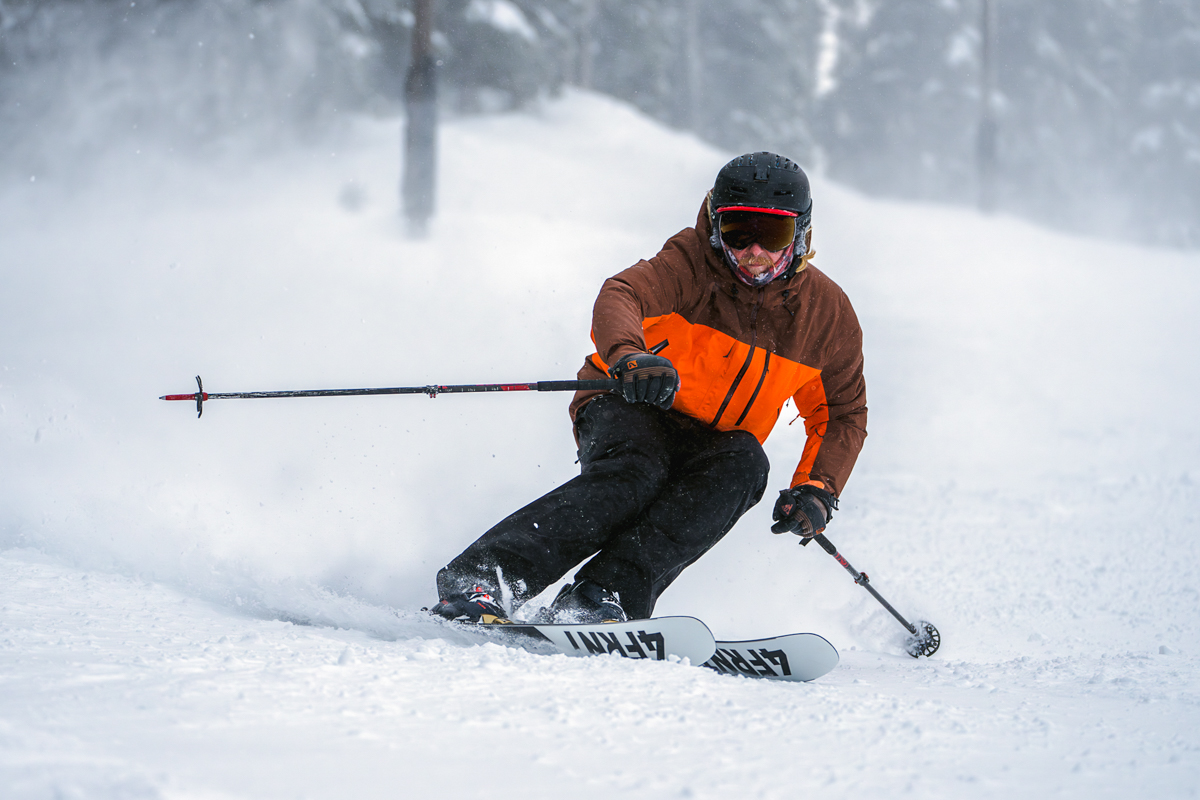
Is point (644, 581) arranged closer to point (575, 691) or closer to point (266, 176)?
point (575, 691)

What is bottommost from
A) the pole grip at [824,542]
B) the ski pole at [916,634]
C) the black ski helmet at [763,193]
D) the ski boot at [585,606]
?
the ski pole at [916,634]

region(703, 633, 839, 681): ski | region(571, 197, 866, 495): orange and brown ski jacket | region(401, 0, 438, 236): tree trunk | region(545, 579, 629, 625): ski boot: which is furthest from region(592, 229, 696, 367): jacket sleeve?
region(401, 0, 438, 236): tree trunk

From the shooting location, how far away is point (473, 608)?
2.51m

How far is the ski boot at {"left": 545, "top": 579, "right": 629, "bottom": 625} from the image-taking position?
2627mm

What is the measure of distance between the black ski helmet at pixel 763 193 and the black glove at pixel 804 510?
28.8 inches

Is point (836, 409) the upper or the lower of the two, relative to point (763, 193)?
lower

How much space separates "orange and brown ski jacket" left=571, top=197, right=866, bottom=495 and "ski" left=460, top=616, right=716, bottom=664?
845 millimetres

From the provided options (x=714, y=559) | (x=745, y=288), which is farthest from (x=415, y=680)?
(x=714, y=559)

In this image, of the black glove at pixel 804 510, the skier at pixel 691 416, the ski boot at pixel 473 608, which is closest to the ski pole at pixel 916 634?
the black glove at pixel 804 510

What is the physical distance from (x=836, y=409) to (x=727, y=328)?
2.05ft

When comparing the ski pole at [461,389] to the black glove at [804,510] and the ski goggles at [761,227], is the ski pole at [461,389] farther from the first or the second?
the black glove at [804,510]

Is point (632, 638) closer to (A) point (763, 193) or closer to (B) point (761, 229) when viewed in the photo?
(B) point (761, 229)

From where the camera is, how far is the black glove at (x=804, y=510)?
3.05m

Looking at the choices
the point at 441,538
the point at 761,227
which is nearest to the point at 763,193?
the point at 761,227
